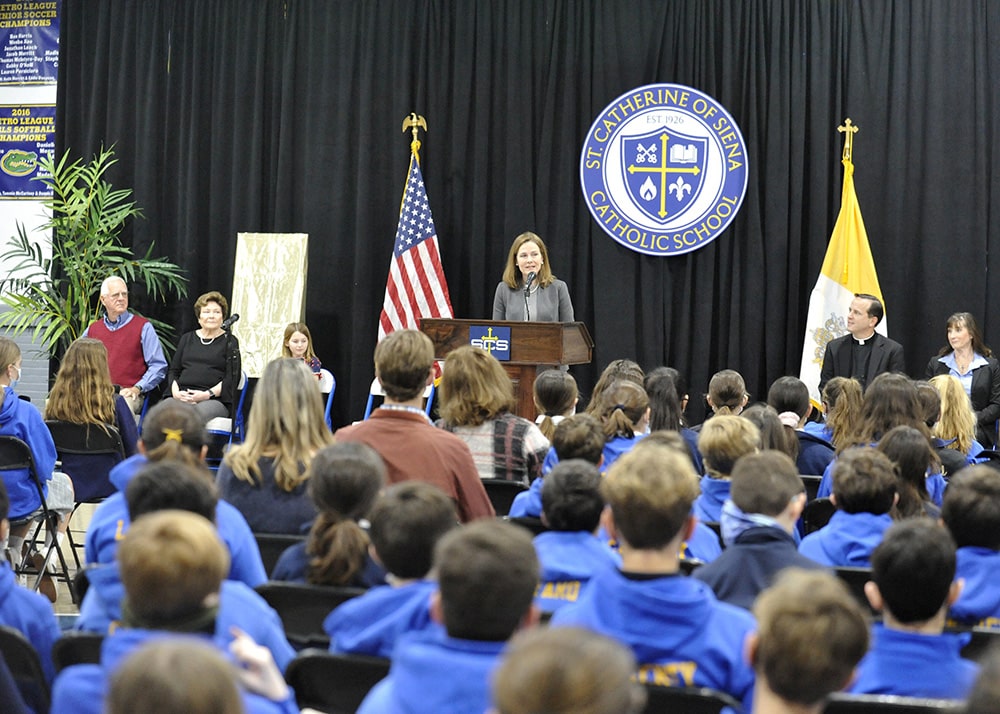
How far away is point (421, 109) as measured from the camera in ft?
29.5

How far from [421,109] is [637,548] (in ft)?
23.8

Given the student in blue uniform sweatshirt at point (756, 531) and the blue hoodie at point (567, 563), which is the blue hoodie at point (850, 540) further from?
the blue hoodie at point (567, 563)

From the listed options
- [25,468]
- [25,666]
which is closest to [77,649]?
[25,666]

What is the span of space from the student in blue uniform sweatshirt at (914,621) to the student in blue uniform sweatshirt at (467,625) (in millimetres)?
797

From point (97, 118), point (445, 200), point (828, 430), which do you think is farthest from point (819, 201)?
point (97, 118)

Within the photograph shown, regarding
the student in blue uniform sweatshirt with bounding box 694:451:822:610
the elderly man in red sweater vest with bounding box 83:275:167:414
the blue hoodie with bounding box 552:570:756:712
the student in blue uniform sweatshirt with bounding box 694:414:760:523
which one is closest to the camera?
the blue hoodie with bounding box 552:570:756:712

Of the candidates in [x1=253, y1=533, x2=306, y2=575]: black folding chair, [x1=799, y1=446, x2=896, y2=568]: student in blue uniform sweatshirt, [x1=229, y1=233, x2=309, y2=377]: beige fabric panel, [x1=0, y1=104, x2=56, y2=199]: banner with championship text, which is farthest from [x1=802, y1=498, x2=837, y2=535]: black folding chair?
[x1=0, y1=104, x2=56, y2=199]: banner with championship text

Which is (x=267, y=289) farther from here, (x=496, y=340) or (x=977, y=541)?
(x=977, y=541)

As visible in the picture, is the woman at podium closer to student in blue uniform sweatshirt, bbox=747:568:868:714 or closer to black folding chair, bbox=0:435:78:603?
black folding chair, bbox=0:435:78:603

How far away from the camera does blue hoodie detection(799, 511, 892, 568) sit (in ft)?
10.3

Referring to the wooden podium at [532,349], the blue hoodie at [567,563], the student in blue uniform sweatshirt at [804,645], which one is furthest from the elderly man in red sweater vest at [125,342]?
the student in blue uniform sweatshirt at [804,645]

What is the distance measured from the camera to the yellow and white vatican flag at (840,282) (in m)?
8.05

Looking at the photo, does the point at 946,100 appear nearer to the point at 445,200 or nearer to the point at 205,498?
the point at 445,200

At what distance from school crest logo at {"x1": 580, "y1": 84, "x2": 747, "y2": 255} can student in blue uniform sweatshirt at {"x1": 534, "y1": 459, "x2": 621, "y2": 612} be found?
5.96m
